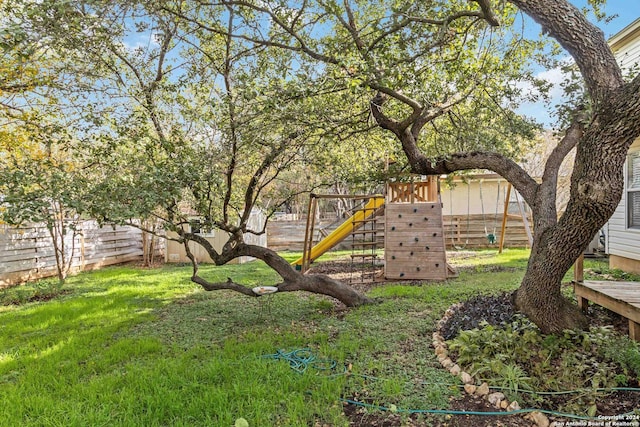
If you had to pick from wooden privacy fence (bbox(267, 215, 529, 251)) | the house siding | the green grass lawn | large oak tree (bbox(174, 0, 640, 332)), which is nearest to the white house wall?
the house siding

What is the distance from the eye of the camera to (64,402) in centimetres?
274

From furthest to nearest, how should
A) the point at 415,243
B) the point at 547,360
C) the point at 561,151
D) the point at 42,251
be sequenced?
1. the point at 42,251
2. the point at 415,243
3. the point at 561,151
4. the point at 547,360

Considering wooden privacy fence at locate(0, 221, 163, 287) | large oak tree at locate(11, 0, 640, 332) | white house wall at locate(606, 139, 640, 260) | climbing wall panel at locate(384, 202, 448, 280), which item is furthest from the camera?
wooden privacy fence at locate(0, 221, 163, 287)

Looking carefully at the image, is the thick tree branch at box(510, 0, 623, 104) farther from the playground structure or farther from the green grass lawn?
the playground structure

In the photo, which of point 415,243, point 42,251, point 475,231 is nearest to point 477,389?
point 415,243

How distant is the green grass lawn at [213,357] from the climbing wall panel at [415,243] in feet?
2.90

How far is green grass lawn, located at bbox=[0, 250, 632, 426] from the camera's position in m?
2.60

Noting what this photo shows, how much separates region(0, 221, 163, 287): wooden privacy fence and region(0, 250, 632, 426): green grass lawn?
204cm

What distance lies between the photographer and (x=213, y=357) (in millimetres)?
3498

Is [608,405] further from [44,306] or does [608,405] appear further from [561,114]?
[44,306]

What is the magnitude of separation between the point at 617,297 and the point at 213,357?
150 inches

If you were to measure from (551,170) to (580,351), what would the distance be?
176 centimetres

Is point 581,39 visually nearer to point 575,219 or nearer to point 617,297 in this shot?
point 575,219

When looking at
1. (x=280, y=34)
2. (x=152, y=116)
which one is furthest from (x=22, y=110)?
(x=280, y=34)
